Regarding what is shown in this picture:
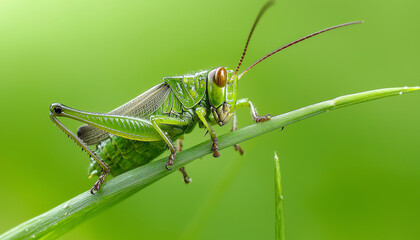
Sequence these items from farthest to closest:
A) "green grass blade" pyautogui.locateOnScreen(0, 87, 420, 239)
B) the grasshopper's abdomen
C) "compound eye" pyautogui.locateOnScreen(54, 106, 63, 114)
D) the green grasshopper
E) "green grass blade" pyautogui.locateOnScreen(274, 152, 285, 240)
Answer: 1. the grasshopper's abdomen
2. the green grasshopper
3. "compound eye" pyautogui.locateOnScreen(54, 106, 63, 114)
4. "green grass blade" pyautogui.locateOnScreen(0, 87, 420, 239)
5. "green grass blade" pyautogui.locateOnScreen(274, 152, 285, 240)

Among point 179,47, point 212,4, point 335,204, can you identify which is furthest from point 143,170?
point 212,4

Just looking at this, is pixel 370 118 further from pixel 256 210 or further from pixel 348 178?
pixel 256 210

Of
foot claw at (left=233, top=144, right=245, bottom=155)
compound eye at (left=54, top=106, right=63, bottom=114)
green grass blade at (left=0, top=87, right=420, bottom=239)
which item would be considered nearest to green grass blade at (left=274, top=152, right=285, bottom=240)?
green grass blade at (left=0, top=87, right=420, bottom=239)

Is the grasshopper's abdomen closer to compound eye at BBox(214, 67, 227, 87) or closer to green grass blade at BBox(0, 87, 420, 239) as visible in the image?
compound eye at BBox(214, 67, 227, 87)

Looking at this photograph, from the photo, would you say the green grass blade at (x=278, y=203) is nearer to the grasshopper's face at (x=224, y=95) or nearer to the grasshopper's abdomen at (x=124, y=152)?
the grasshopper's face at (x=224, y=95)

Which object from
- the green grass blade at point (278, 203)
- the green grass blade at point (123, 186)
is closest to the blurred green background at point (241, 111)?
the green grass blade at point (123, 186)

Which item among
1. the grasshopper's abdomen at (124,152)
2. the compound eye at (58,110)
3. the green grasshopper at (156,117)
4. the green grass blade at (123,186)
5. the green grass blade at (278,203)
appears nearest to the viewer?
the green grass blade at (278,203)

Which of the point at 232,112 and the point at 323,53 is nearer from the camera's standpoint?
the point at 232,112

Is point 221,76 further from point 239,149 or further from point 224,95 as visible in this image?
point 239,149
